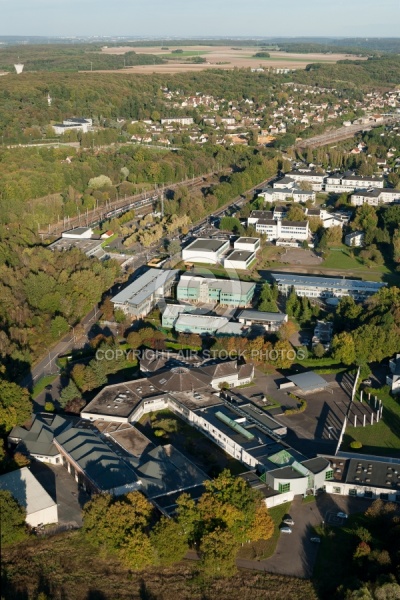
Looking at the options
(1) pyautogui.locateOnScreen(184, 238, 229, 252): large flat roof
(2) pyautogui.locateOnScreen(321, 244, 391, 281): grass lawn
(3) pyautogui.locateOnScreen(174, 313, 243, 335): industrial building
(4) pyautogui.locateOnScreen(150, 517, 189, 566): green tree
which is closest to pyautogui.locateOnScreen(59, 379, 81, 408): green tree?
(3) pyautogui.locateOnScreen(174, 313, 243, 335): industrial building

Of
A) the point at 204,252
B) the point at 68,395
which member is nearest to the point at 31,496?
the point at 68,395

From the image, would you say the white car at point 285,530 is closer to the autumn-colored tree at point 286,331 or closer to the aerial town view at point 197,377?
the aerial town view at point 197,377

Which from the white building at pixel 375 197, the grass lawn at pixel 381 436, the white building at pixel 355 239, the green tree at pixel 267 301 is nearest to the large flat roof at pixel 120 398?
the grass lawn at pixel 381 436

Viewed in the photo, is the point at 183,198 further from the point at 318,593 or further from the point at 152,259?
the point at 318,593

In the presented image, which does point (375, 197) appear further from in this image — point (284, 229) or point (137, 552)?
point (137, 552)

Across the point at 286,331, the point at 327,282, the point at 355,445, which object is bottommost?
the point at 355,445

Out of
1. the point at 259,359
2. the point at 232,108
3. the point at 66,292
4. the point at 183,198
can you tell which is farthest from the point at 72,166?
the point at 232,108
